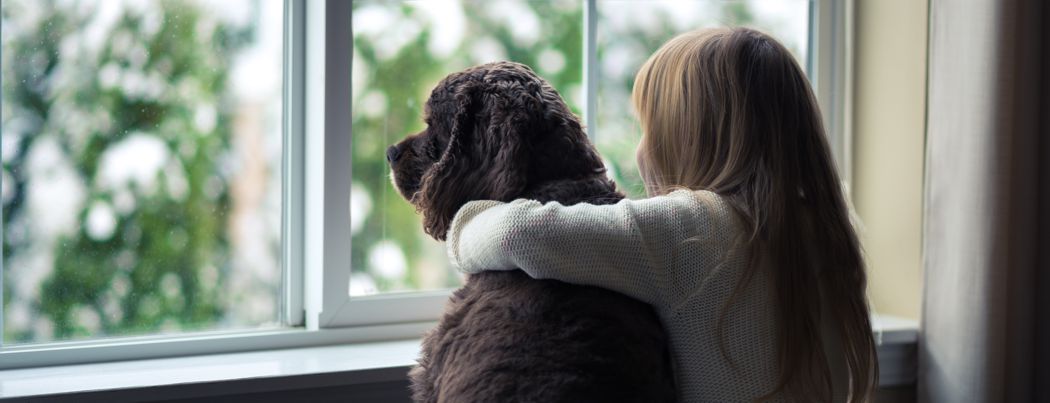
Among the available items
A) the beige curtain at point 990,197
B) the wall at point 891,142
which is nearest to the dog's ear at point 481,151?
the beige curtain at point 990,197

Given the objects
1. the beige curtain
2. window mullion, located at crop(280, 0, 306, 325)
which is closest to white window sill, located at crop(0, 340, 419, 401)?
window mullion, located at crop(280, 0, 306, 325)

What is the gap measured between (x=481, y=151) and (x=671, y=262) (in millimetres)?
240

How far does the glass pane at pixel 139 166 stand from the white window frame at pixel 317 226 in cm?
3

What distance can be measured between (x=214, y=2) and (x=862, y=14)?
1.35 m

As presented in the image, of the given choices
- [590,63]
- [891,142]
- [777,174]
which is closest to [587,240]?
[777,174]

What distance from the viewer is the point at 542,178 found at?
3.41 ft

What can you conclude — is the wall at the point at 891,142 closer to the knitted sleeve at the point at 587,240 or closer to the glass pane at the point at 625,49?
the glass pane at the point at 625,49

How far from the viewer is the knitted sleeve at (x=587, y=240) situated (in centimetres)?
94

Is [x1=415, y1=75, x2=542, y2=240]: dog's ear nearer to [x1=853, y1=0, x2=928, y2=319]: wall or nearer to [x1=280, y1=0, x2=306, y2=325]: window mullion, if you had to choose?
[x1=280, y1=0, x2=306, y2=325]: window mullion

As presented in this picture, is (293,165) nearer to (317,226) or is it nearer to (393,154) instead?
(317,226)

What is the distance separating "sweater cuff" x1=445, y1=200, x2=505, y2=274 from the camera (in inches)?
40.0

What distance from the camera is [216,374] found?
4.58 ft

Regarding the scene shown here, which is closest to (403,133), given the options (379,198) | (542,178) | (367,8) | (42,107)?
(379,198)

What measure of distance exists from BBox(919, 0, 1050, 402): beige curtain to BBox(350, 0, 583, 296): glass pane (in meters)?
0.76
